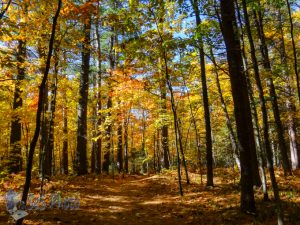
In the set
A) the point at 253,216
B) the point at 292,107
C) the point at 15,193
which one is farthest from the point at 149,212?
the point at 292,107

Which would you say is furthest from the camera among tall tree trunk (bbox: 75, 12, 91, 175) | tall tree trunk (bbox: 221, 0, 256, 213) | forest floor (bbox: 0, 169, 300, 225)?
tall tree trunk (bbox: 75, 12, 91, 175)

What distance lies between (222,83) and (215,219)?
1407 centimetres

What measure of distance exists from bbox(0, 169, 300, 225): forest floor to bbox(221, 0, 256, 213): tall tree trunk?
1.84 feet

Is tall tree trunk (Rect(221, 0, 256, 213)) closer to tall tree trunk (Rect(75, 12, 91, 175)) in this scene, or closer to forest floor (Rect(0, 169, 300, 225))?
forest floor (Rect(0, 169, 300, 225))

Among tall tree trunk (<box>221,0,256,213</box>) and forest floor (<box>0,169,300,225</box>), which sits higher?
tall tree trunk (<box>221,0,256,213</box>)

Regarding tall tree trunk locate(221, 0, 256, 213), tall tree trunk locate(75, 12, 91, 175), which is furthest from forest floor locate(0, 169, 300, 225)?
tall tree trunk locate(75, 12, 91, 175)

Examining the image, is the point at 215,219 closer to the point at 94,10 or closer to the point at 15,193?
the point at 15,193

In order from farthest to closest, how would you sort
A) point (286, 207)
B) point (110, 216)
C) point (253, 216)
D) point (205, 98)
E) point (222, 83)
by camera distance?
point (222, 83) → point (205, 98) → point (110, 216) → point (286, 207) → point (253, 216)

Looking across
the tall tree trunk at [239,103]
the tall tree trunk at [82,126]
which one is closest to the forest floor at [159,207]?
the tall tree trunk at [239,103]

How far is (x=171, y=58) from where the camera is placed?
13.1 metres

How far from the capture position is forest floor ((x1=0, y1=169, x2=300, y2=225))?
293 inches

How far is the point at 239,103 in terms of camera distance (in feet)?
26.1

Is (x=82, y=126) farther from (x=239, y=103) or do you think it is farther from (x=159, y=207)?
(x=239, y=103)

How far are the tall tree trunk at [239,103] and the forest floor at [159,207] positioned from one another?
56 cm
